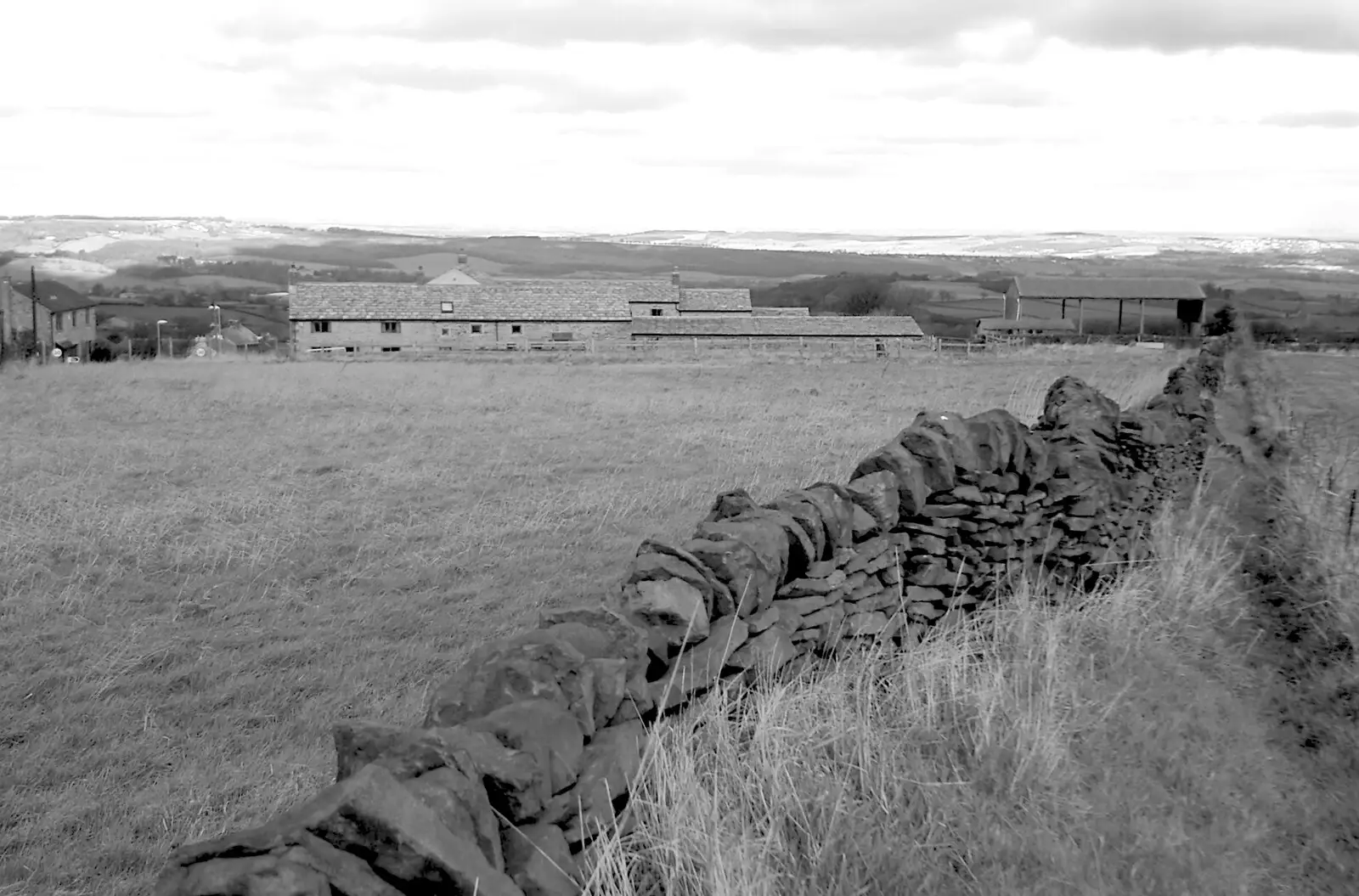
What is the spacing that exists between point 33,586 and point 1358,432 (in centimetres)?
1885

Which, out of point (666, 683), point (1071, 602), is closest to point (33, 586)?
point (666, 683)

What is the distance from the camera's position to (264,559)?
9406 mm

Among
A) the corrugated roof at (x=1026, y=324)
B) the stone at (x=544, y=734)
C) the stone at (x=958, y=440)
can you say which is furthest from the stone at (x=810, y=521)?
the corrugated roof at (x=1026, y=324)

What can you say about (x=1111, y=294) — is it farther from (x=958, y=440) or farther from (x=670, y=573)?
(x=670, y=573)

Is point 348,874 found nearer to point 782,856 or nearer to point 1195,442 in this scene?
point 782,856

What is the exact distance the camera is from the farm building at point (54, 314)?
6444 centimetres

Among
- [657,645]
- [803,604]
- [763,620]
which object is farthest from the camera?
[803,604]

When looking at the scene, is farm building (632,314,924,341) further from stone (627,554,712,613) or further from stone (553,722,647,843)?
stone (553,722,647,843)

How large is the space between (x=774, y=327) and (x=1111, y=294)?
22.2 m

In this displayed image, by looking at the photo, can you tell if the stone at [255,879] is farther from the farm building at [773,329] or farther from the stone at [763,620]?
the farm building at [773,329]

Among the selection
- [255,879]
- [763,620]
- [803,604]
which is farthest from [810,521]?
[255,879]

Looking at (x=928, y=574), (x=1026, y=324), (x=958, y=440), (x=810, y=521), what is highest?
(x=1026, y=324)

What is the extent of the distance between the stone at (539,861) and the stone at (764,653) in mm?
1621

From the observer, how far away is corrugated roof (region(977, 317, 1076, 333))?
212ft
